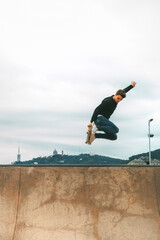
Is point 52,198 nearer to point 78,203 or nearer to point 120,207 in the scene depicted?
point 78,203

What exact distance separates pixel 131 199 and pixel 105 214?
0.50 m

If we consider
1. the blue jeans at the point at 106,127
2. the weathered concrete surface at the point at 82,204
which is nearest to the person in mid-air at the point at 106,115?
the blue jeans at the point at 106,127

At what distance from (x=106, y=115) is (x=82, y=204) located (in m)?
2.68

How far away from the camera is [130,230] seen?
14.6ft

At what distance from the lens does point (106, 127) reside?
6719 mm

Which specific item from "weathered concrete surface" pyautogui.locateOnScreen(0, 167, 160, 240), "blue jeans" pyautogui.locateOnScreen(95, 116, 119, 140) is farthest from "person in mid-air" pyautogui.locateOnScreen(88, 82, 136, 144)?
"weathered concrete surface" pyautogui.locateOnScreen(0, 167, 160, 240)

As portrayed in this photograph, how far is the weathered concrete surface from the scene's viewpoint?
4480 millimetres

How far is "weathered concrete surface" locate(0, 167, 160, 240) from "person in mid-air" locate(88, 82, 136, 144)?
200cm

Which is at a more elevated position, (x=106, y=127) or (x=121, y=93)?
(x=121, y=93)

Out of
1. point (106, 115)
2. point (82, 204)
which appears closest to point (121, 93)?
point (106, 115)

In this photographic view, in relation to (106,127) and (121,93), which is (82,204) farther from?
(121,93)

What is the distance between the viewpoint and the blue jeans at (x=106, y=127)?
6.70 m

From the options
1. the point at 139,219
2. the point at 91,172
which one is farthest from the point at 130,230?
the point at 91,172

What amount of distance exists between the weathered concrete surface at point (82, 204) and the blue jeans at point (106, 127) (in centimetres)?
201
